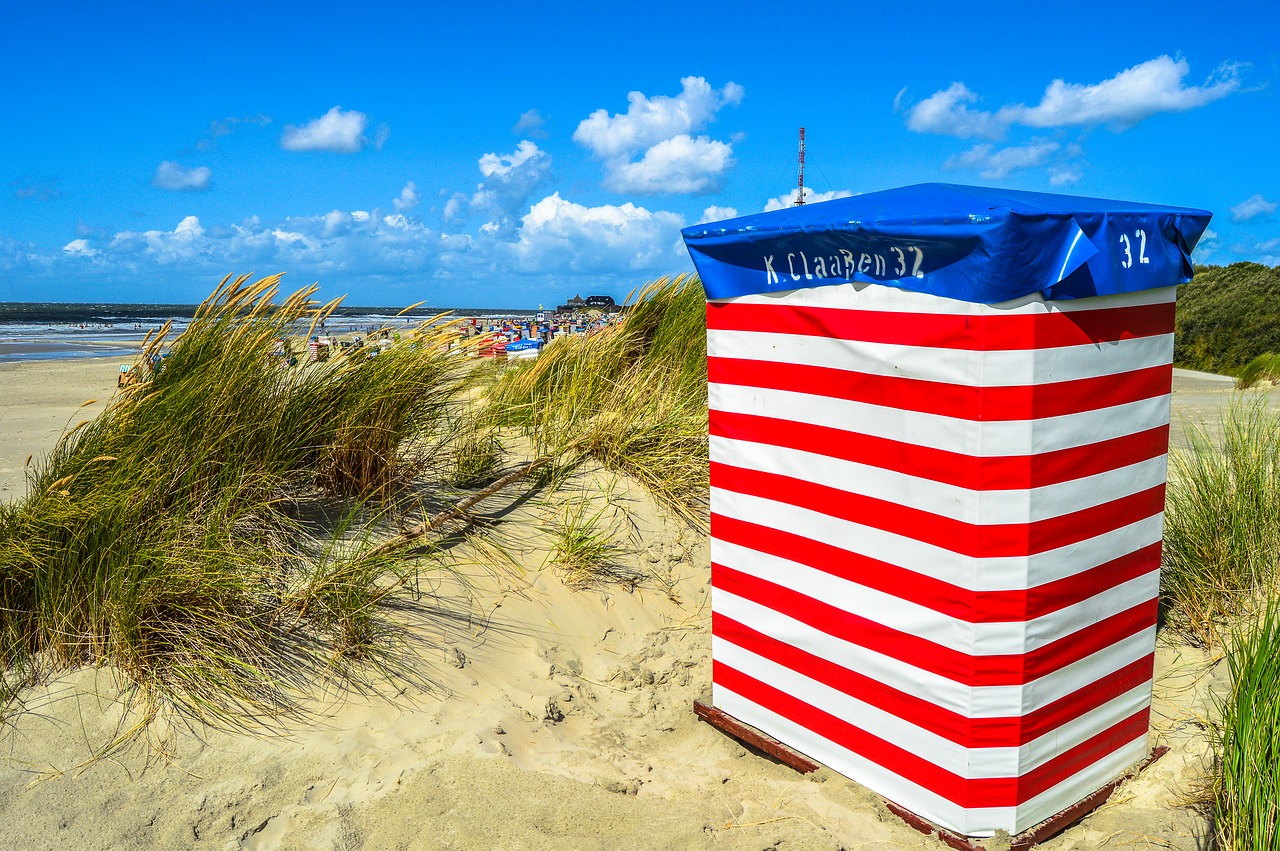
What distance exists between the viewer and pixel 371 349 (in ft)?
16.4

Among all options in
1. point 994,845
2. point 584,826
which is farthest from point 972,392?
point 584,826

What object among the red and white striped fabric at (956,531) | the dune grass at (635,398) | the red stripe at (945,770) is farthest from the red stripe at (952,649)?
the dune grass at (635,398)

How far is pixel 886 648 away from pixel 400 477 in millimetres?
2924

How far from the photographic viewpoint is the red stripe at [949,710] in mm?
2738

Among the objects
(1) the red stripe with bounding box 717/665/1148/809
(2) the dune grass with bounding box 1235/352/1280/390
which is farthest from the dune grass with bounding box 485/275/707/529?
(2) the dune grass with bounding box 1235/352/1280/390

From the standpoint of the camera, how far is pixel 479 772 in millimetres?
3141

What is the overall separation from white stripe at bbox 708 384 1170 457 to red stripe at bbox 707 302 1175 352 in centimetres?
23

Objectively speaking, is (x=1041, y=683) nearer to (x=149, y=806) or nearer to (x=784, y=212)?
(x=784, y=212)

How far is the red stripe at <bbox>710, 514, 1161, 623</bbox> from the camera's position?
104 inches

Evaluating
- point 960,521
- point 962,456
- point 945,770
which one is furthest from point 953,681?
point 962,456

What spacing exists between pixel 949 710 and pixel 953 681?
0.10 metres

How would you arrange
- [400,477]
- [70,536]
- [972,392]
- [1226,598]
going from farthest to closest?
[400,477] → [1226,598] → [70,536] → [972,392]

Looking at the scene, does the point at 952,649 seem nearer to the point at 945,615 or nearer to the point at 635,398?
the point at 945,615

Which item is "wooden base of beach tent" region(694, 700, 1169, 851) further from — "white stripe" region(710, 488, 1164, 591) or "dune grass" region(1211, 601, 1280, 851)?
"white stripe" region(710, 488, 1164, 591)
